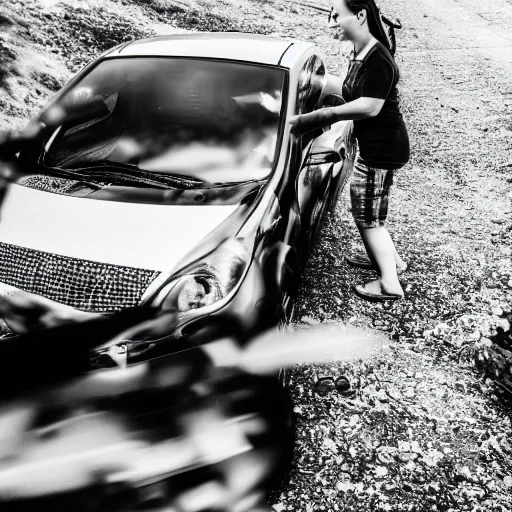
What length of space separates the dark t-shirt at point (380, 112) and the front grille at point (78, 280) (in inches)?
68.0

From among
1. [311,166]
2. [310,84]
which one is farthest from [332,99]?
[311,166]

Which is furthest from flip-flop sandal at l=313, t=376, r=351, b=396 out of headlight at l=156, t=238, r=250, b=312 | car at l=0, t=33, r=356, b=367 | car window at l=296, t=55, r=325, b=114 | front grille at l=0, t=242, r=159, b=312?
car window at l=296, t=55, r=325, b=114

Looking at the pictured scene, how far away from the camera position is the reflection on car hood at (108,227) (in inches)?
80.0

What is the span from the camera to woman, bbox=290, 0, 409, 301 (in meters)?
2.86

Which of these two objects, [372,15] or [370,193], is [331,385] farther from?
[372,15]

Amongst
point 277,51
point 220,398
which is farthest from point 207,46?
point 220,398

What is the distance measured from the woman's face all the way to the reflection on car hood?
134 cm

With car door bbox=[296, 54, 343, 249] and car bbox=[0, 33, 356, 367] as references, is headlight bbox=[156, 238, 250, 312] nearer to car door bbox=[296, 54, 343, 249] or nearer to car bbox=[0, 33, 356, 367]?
car bbox=[0, 33, 356, 367]

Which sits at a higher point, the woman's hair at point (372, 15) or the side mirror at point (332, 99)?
the woman's hair at point (372, 15)

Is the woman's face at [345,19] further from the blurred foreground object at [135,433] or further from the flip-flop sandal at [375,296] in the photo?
the blurred foreground object at [135,433]

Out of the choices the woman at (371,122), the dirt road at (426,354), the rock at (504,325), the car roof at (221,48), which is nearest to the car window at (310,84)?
the car roof at (221,48)

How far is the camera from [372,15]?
2.86 metres

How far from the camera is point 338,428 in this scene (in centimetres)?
256

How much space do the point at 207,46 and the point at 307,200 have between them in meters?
1.22
